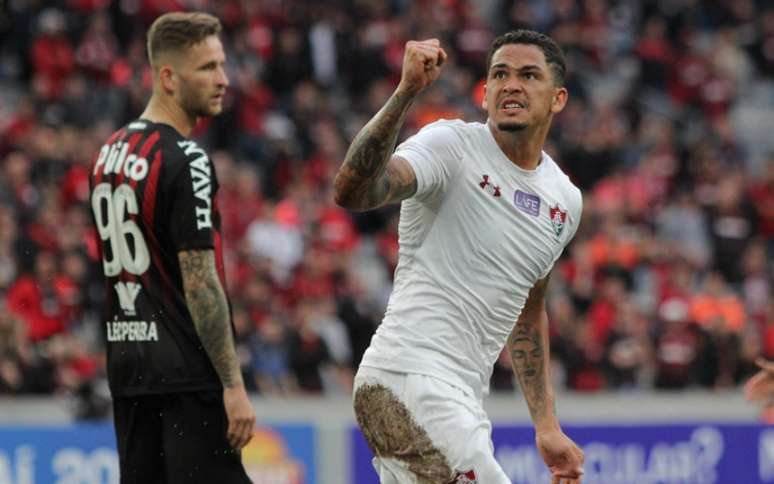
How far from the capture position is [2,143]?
17.3m

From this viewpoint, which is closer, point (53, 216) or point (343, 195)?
point (343, 195)

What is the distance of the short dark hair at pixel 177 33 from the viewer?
688 cm

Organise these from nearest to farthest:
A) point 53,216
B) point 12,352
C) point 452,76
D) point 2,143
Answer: point 12,352 → point 53,216 → point 2,143 → point 452,76

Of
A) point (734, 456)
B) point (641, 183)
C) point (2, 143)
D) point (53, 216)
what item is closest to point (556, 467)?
point (734, 456)

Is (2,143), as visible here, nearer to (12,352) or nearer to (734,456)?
(12,352)

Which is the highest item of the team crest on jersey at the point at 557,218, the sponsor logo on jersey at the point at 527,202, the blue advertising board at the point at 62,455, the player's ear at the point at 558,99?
the player's ear at the point at 558,99

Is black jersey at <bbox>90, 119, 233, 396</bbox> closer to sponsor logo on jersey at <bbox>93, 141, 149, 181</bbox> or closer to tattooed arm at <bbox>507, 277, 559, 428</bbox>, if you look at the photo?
sponsor logo on jersey at <bbox>93, 141, 149, 181</bbox>

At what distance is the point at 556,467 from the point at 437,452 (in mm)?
891

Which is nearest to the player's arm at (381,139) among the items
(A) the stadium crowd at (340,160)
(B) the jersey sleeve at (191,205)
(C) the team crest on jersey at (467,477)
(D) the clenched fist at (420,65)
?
(D) the clenched fist at (420,65)

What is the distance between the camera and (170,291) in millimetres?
6695

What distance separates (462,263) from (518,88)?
742mm

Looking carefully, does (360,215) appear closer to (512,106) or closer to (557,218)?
(557,218)

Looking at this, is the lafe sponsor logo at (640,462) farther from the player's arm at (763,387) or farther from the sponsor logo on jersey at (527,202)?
the sponsor logo on jersey at (527,202)

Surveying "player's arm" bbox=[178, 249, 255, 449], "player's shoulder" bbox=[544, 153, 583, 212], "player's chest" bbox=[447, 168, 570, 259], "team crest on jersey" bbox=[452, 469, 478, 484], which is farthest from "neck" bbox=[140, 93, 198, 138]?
"team crest on jersey" bbox=[452, 469, 478, 484]
